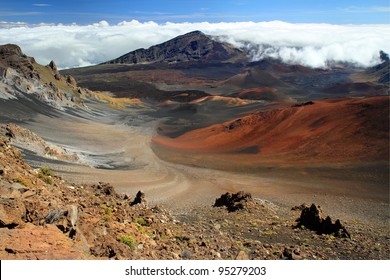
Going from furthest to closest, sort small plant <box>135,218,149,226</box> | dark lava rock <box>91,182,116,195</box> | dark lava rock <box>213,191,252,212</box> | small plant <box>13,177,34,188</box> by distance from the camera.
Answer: dark lava rock <box>213,191,252,212</box> < dark lava rock <box>91,182,116,195</box> < small plant <box>135,218,149,226</box> < small plant <box>13,177,34,188</box>

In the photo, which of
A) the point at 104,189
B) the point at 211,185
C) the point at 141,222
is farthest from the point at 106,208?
the point at 211,185

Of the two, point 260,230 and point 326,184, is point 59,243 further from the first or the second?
point 326,184

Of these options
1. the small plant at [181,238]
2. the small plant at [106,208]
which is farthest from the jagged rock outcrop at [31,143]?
the small plant at [181,238]

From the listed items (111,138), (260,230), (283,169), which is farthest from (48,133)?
(260,230)

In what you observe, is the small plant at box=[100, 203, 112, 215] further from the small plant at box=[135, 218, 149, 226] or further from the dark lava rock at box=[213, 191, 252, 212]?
the dark lava rock at box=[213, 191, 252, 212]

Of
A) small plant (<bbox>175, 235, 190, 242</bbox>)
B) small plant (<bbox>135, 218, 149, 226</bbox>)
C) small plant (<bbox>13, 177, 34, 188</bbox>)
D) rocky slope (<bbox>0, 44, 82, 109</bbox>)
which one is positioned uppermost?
rocky slope (<bbox>0, 44, 82, 109</bbox>)

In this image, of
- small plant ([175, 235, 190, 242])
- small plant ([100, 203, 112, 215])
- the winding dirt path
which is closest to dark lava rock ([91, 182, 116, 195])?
the winding dirt path

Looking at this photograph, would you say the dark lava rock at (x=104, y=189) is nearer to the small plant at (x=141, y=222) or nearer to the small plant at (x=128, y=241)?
the small plant at (x=141, y=222)

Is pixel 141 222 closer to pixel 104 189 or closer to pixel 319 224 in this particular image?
pixel 104 189
